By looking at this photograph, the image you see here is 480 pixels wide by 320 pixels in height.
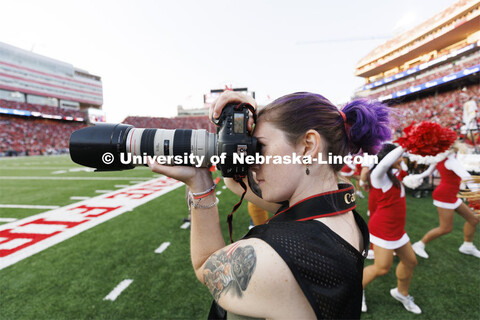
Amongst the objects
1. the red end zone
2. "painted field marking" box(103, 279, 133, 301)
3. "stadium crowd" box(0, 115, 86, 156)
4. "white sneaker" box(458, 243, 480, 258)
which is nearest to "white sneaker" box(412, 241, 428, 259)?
"white sneaker" box(458, 243, 480, 258)

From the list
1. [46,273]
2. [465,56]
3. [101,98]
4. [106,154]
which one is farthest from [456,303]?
[101,98]

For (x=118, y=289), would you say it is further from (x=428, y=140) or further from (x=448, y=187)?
(x=448, y=187)

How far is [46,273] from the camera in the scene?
222 cm

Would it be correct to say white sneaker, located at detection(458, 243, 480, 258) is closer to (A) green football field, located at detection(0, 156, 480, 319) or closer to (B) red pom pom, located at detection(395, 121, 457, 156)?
(A) green football field, located at detection(0, 156, 480, 319)

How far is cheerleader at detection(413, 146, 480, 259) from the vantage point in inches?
97.0

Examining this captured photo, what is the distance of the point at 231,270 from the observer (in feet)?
1.86

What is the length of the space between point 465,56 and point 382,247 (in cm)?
2769

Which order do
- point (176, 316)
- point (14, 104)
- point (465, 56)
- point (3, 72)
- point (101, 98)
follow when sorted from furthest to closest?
point (101, 98) < point (3, 72) < point (14, 104) < point (465, 56) < point (176, 316)

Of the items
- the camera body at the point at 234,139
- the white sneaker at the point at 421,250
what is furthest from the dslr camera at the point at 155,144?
the white sneaker at the point at 421,250

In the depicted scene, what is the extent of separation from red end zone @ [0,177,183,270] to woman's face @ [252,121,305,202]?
3.14 m

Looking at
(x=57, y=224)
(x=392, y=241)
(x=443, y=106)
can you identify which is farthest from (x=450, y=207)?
(x=443, y=106)

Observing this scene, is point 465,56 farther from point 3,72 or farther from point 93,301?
point 3,72

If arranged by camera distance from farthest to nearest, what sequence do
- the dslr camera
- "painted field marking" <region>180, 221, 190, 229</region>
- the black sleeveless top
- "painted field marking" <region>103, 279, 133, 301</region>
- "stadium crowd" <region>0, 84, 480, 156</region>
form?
1. "stadium crowd" <region>0, 84, 480, 156</region>
2. "painted field marking" <region>180, 221, 190, 229</region>
3. "painted field marking" <region>103, 279, 133, 301</region>
4. the dslr camera
5. the black sleeveless top

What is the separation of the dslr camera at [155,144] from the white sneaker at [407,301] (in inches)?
75.6
